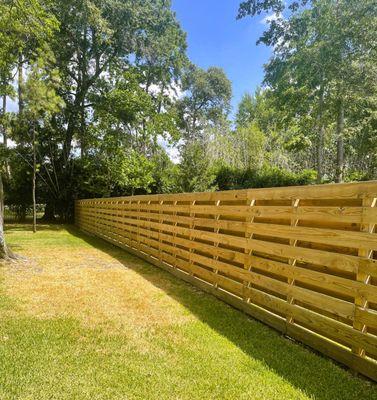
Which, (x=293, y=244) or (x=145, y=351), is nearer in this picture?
(x=145, y=351)

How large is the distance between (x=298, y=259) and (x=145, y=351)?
149 cm

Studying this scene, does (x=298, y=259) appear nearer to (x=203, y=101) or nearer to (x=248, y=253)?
(x=248, y=253)

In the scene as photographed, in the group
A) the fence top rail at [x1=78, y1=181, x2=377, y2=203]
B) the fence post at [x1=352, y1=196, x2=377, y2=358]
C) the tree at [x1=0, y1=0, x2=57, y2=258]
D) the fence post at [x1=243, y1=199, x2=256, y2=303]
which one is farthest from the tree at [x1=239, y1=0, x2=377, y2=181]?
the fence post at [x1=352, y1=196, x2=377, y2=358]

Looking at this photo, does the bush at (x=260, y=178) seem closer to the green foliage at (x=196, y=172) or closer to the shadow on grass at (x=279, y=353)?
the green foliage at (x=196, y=172)

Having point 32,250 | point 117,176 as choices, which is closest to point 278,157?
point 117,176

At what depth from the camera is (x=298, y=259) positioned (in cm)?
303

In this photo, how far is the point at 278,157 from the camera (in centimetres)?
2005

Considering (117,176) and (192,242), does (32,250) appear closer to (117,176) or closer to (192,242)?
(192,242)

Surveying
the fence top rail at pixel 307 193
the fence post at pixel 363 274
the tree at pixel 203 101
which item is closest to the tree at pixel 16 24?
the fence top rail at pixel 307 193

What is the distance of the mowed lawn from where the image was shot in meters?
2.21

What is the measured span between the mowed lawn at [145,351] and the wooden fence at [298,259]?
188 mm

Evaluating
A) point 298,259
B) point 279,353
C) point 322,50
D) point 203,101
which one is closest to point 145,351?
point 279,353

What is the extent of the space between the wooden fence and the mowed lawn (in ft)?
0.62

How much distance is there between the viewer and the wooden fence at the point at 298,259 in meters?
2.45
